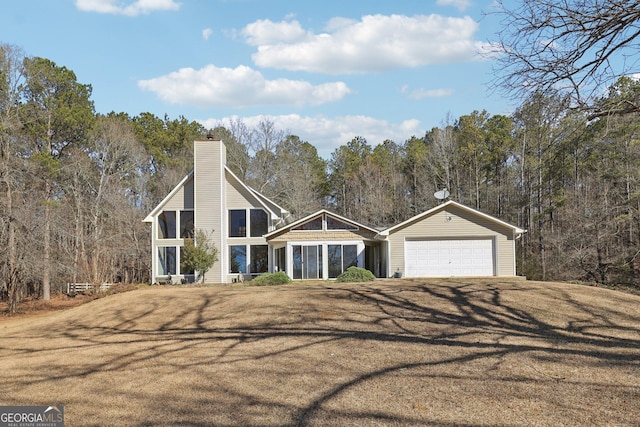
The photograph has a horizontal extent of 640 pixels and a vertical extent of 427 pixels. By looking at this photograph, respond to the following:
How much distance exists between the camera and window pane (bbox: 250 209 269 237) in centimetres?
2617

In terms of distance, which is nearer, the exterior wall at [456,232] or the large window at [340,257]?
the exterior wall at [456,232]

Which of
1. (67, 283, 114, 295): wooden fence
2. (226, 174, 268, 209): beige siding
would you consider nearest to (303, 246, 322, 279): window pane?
(226, 174, 268, 209): beige siding

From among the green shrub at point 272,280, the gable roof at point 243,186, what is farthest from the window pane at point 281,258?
the green shrub at point 272,280

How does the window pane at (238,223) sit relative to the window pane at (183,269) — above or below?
above

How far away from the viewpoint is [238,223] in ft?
86.1

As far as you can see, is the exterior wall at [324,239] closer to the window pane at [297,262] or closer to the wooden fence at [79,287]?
the window pane at [297,262]

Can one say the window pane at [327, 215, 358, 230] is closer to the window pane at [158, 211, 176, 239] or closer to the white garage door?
Result: the white garage door

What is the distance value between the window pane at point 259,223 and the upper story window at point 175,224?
9.70 ft

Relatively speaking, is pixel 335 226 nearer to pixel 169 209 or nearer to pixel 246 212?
pixel 246 212

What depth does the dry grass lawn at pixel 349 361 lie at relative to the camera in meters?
6.20

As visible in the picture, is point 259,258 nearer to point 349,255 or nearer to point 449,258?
point 349,255

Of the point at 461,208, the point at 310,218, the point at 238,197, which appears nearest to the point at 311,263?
the point at 310,218

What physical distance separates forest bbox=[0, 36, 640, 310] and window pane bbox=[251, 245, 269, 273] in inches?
319

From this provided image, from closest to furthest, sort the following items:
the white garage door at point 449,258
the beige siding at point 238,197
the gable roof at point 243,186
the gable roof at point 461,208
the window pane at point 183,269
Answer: the gable roof at point 461,208 < the white garage door at point 449,258 < the window pane at point 183,269 < the gable roof at point 243,186 < the beige siding at point 238,197
